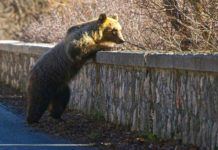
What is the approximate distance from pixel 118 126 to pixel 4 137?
1818 mm

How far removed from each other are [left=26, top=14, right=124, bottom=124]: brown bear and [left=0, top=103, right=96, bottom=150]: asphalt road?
407mm

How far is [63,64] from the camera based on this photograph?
846cm

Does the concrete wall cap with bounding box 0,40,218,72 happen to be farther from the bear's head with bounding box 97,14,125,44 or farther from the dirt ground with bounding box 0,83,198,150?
the dirt ground with bounding box 0,83,198,150

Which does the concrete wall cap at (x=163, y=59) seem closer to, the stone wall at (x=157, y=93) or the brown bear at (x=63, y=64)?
the stone wall at (x=157, y=93)

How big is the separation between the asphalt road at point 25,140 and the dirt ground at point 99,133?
0.70 ft

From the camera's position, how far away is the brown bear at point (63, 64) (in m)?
8.30

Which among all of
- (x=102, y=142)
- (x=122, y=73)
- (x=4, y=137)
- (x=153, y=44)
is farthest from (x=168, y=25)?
(x=4, y=137)

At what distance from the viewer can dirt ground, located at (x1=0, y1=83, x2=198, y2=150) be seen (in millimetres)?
6457

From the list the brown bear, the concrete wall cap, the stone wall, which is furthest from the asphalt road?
the concrete wall cap

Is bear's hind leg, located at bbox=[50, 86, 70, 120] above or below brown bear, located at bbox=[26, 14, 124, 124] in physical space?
below

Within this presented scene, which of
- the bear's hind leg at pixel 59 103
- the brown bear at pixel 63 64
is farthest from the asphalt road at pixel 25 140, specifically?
the bear's hind leg at pixel 59 103

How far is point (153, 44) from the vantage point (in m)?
9.24

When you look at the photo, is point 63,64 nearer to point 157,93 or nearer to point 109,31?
point 109,31

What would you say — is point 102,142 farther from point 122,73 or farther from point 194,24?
point 194,24
